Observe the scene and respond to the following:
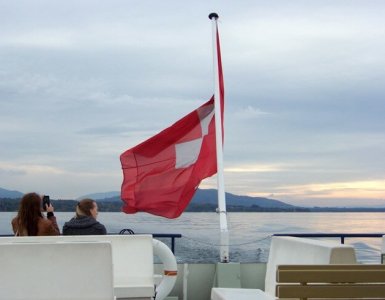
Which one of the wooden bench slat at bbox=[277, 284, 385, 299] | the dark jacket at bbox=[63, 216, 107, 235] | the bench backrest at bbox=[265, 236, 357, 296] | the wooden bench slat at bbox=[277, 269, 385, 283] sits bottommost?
the wooden bench slat at bbox=[277, 284, 385, 299]

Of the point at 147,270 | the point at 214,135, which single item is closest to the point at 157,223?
the point at 214,135

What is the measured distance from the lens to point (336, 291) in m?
4.76

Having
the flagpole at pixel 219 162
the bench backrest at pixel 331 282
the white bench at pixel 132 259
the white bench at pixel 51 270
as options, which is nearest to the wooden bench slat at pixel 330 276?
the bench backrest at pixel 331 282

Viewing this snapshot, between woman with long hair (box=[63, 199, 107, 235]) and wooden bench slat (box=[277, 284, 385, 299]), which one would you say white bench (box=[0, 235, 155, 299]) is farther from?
wooden bench slat (box=[277, 284, 385, 299])

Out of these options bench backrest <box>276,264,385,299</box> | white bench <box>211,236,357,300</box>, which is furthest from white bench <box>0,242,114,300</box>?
bench backrest <box>276,264,385,299</box>

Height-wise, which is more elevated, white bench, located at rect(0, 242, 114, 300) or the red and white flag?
the red and white flag

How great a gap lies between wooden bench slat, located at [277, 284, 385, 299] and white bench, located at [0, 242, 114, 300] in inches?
64.3

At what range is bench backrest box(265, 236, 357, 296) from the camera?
18.7 ft

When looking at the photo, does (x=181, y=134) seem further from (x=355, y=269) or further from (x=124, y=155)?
(x=355, y=269)

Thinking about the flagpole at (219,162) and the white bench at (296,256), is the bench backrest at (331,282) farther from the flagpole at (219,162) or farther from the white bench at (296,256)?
the flagpole at (219,162)

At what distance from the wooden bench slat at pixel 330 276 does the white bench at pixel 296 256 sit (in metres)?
0.83

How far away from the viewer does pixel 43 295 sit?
5754 mm

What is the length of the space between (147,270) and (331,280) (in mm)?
3250

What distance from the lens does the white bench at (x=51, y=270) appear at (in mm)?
5734
